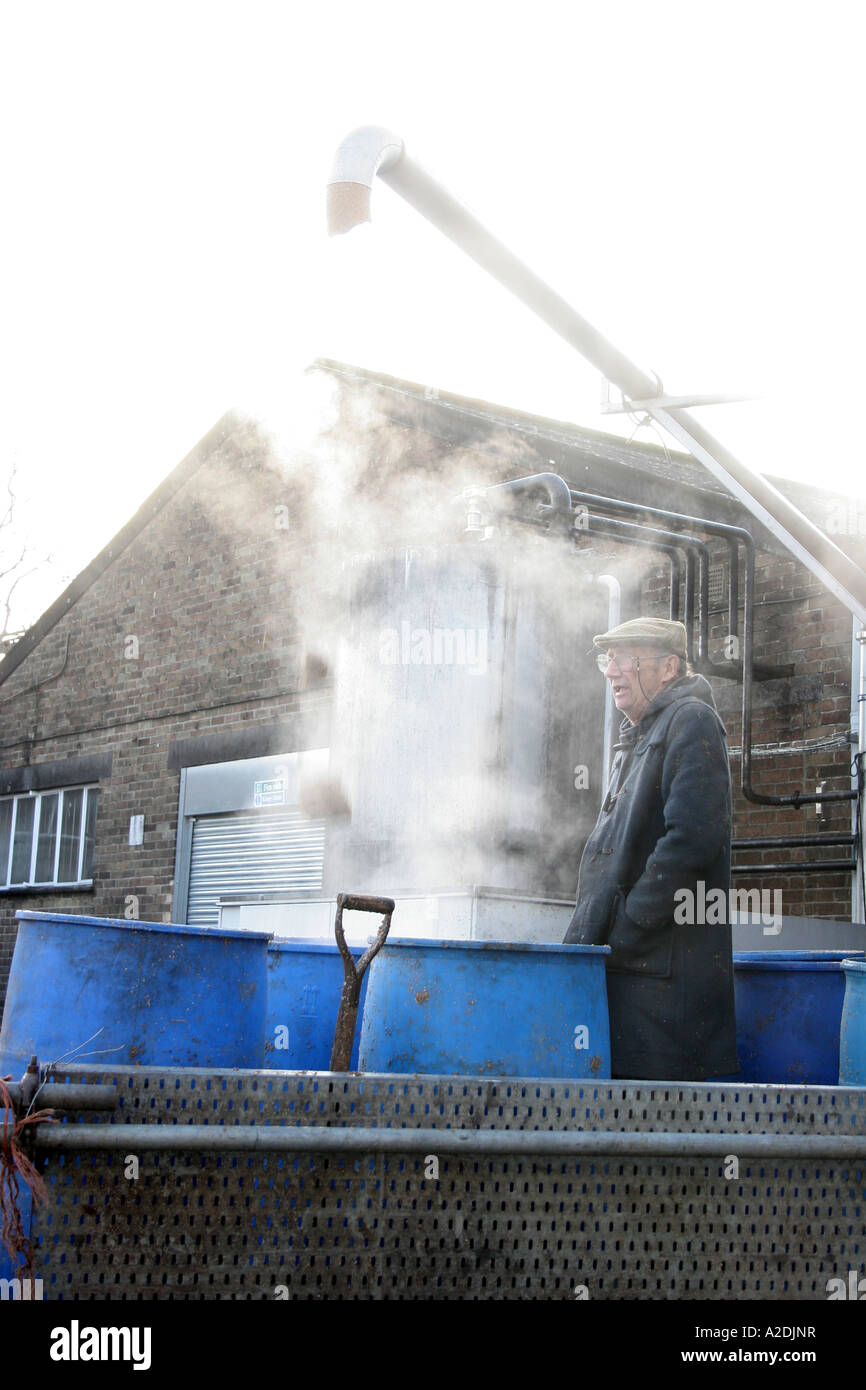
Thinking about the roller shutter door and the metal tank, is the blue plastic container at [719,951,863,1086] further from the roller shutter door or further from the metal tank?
the roller shutter door

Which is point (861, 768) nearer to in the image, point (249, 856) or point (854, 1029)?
point (854, 1029)

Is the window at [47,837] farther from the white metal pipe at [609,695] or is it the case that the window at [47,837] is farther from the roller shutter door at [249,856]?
the white metal pipe at [609,695]

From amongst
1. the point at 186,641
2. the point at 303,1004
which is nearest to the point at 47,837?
the point at 186,641

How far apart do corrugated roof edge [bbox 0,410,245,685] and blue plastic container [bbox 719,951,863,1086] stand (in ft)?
29.9

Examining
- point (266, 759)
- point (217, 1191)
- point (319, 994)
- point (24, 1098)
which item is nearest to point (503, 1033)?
point (319, 994)

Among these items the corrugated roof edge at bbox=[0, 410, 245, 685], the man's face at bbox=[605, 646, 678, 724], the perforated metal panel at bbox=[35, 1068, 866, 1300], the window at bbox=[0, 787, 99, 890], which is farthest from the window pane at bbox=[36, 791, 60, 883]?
the perforated metal panel at bbox=[35, 1068, 866, 1300]

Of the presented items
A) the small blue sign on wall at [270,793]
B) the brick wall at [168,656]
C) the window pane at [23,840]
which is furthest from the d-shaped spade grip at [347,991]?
the window pane at [23,840]

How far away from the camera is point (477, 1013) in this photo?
2.83 m

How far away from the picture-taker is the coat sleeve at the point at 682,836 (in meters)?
3.19

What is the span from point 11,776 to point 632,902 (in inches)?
455

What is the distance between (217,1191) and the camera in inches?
89.4

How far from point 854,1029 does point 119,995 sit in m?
1.61

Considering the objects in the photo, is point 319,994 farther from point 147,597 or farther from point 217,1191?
point 147,597

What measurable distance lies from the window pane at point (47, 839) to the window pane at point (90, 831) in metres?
0.58
